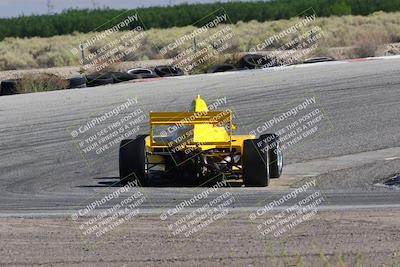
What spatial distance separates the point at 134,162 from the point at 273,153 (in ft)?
6.70

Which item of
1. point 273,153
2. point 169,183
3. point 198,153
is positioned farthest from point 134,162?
point 273,153

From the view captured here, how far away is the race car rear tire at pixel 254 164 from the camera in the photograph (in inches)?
561

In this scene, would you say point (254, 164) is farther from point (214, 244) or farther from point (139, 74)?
point (139, 74)

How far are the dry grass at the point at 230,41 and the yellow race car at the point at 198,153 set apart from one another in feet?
75.1

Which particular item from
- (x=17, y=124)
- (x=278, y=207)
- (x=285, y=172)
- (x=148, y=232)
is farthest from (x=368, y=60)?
(x=148, y=232)

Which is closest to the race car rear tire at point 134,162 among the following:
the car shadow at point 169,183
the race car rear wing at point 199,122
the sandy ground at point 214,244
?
the car shadow at point 169,183

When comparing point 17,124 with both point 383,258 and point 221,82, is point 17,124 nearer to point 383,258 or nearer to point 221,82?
point 221,82

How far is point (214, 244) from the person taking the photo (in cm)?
939

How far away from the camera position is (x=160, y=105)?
24.2 metres

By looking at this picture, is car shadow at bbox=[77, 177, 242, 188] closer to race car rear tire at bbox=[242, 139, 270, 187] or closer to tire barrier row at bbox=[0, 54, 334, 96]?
race car rear tire at bbox=[242, 139, 270, 187]

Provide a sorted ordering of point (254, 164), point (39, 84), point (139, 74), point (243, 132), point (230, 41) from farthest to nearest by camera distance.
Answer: point (230, 41) < point (139, 74) < point (39, 84) < point (243, 132) < point (254, 164)

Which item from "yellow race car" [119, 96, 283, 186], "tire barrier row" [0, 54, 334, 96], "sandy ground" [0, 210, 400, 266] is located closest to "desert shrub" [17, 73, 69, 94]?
"tire barrier row" [0, 54, 334, 96]

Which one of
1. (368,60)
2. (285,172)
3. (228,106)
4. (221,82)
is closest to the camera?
(285,172)

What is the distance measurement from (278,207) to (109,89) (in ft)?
51.3
